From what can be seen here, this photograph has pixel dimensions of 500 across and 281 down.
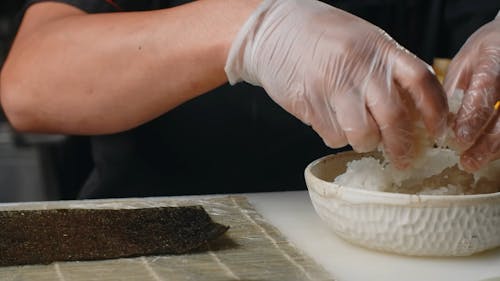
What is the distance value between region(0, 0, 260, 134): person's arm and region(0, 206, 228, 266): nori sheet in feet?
0.89

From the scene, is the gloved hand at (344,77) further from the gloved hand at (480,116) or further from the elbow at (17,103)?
the elbow at (17,103)

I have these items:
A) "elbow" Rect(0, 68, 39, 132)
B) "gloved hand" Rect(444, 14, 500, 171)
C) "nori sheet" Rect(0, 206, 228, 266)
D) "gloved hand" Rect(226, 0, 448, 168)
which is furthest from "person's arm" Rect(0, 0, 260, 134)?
"gloved hand" Rect(444, 14, 500, 171)

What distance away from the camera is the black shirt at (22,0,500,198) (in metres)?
1.63

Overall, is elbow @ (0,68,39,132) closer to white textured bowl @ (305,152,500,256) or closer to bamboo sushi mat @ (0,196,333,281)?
bamboo sushi mat @ (0,196,333,281)

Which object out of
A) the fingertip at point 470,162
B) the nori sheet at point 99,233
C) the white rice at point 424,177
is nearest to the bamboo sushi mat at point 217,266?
the nori sheet at point 99,233

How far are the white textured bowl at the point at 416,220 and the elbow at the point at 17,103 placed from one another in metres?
0.70

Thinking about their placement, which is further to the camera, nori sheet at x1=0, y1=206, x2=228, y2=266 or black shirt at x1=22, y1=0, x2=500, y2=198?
black shirt at x1=22, y1=0, x2=500, y2=198

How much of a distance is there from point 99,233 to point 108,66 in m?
0.42

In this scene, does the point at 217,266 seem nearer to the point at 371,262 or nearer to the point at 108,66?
the point at 371,262

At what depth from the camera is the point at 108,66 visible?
4.63ft

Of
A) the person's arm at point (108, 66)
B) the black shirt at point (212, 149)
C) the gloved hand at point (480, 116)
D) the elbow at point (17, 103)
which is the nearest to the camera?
the gloved hand at point (480, 116)

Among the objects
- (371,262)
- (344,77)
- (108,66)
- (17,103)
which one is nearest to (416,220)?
(371,262)

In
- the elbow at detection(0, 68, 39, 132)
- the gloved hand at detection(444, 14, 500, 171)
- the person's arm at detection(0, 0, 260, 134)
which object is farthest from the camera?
the elbow at detection(0, 68, 39, 132)

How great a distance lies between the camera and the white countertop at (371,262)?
102cm
